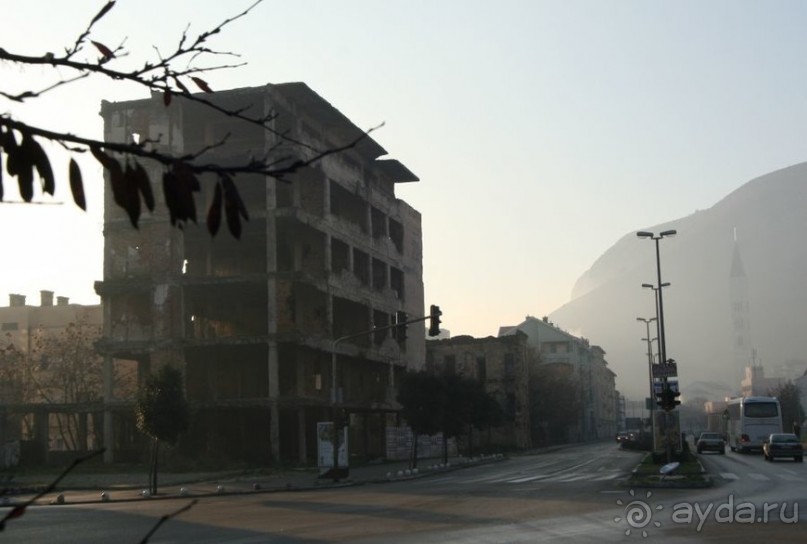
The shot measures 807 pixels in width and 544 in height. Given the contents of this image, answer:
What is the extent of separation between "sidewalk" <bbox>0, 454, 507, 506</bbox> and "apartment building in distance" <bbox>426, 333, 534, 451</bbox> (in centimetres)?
4887

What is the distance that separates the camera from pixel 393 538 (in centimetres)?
1720

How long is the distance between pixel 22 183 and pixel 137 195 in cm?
31

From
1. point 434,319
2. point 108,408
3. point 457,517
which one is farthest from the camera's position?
point 108,408

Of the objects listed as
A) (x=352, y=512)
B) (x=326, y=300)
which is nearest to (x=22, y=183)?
(x=352, y=512)

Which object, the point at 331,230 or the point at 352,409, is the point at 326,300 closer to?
the point at 331,230

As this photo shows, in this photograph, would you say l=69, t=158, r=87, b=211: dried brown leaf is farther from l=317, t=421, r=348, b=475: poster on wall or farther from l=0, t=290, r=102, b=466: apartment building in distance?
l=0, t=290, r=102, b=466: apartment building in distance

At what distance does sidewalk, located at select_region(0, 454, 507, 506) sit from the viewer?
1390 inches

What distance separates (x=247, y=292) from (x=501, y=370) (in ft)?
160

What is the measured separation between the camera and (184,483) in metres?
43.6

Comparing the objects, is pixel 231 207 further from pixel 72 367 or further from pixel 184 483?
pixel 72 367

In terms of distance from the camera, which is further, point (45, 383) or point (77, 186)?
point (45, 383)

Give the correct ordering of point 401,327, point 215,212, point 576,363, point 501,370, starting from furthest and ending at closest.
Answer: point 576,363 → point 501,370 → point 401,327 → point 215,212

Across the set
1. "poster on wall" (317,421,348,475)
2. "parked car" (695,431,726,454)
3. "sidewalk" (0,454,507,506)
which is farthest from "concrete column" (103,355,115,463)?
"parked car" (695,431,726,454)

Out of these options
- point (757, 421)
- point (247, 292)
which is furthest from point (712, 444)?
point (247, 292)
